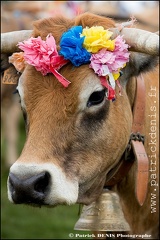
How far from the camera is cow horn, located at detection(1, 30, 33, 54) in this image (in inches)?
203

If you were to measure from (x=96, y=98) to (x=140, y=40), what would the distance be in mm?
515

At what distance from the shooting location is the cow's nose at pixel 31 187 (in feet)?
13.7

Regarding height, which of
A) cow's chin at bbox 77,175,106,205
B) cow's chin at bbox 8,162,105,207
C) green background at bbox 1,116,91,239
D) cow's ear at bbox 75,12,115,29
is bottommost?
green background at bbox 1,116,91,239

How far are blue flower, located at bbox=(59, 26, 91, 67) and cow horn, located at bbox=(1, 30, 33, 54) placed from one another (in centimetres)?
61

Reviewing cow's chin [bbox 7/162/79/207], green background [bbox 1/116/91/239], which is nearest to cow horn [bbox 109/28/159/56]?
cow's chin [bbox 7/162/79/207]

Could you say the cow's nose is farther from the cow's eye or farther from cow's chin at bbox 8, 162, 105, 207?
the cow's eye

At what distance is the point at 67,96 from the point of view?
4.50 metres

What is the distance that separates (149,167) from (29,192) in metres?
1.50

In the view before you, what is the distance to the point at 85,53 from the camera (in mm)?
4570

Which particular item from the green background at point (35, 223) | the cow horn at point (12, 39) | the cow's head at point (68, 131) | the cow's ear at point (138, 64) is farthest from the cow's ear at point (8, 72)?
the green background at point (35, 223)

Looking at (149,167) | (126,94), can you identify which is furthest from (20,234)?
(126,94)

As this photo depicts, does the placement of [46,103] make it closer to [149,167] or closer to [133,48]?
[133,48]

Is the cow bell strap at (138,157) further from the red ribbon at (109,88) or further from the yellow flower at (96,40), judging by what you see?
the yellow flower at (96,40)

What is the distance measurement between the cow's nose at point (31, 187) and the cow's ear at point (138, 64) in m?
1.10
